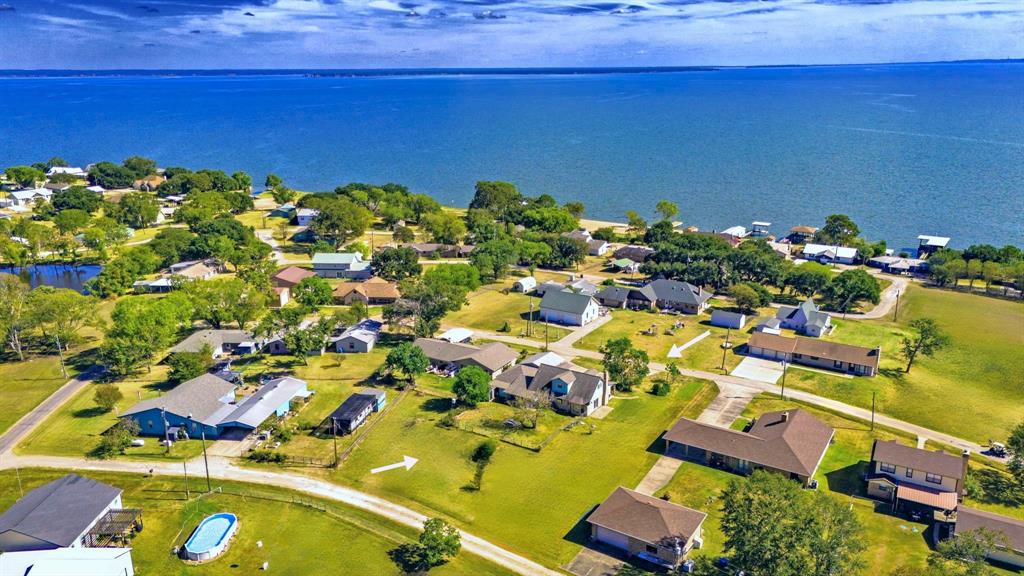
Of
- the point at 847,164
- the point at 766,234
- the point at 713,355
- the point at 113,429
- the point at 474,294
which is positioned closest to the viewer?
the point at 113,429

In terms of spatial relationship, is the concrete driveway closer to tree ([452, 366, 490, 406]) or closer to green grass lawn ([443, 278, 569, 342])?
green grass lawn ([443, 278, 569, 342])

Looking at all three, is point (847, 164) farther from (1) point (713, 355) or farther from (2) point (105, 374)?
(2) point (105, 374)

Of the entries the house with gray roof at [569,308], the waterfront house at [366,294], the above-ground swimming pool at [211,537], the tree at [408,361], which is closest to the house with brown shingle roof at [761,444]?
the tree at [408,361]

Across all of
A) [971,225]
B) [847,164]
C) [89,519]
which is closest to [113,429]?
[89,519]

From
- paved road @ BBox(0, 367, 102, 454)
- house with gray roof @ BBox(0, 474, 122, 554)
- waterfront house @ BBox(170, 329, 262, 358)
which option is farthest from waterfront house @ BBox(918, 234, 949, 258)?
paved road @ BBox(0, 367, 102, 454)

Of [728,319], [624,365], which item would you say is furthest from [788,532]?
[728,319]

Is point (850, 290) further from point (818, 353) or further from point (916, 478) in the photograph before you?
point (916, 478)

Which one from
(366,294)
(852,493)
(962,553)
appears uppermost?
(962,553)
